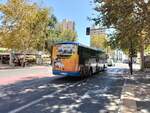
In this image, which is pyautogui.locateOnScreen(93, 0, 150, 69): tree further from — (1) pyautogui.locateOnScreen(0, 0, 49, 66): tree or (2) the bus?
(1) pyautogui.locateOnScreen(0, 0, 49, 66): tree

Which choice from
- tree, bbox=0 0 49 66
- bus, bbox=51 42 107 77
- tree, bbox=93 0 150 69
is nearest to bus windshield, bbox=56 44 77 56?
bus, bbox=51 42 107 77

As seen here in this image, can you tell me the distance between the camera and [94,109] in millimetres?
12633

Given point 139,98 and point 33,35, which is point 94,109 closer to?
point 139,98

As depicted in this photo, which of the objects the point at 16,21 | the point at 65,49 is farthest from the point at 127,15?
the point at 16,21

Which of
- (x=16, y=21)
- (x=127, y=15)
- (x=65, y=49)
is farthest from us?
(x=16, y=21)

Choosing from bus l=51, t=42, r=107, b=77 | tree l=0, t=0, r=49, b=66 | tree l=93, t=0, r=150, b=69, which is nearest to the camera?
tree l=93, t=0, r=150, b=69

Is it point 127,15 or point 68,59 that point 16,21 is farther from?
point 127,15

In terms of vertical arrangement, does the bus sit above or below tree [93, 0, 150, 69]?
below

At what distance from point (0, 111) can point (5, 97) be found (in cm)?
376

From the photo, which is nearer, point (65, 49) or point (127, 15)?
point (127, 15)

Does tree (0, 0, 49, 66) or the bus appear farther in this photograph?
tree (0, 0, 49, 66)

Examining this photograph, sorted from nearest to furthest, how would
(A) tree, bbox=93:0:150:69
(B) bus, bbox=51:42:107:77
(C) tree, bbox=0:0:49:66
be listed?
(A) tree, bbox=93:0:150:69 → (B) bus, bbox=51:42:107:77 → (C) tree, bbox=0:0:49:66

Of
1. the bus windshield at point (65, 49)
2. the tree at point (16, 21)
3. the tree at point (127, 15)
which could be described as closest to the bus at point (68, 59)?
the bus windshield at point (65, 49)

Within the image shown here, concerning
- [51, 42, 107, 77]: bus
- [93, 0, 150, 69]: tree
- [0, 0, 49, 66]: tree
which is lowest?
[51, 42, 107, 77]: bus
